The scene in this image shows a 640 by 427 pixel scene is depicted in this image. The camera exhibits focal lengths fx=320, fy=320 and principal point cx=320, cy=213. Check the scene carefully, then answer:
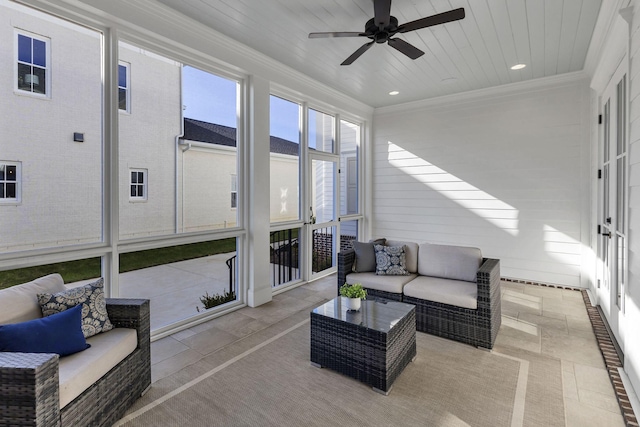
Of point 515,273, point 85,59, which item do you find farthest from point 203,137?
point 515,273

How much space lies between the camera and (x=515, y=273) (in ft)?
16.8

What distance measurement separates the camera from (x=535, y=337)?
317cm

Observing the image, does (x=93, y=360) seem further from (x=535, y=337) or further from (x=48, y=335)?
(x=535, y=337)

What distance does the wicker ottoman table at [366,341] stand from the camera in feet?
7.61

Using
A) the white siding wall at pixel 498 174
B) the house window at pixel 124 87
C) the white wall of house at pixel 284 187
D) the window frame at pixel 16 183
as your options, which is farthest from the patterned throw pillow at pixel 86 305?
the white siding wall at pixel 498 174

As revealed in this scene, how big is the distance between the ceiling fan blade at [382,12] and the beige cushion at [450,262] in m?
2.38

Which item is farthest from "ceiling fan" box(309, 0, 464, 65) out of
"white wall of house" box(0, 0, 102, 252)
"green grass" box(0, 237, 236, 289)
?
"green grass" box(0, 237, 236, 289)

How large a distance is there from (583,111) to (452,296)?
3660mm

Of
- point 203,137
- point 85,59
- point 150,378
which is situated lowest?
point 150,378

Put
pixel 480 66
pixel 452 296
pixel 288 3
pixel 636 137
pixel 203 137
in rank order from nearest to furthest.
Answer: pixel 636 137
pixel 288 3
pixel 452 296
pixel 203 137
pixel 480 66

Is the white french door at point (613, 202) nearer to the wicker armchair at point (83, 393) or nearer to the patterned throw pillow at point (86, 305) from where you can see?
the wicker armchair at point (83, 393)

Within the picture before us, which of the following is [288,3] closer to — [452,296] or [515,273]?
[452,296]

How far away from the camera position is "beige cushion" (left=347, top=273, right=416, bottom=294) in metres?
3.43

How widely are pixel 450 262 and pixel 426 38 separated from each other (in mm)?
2480
